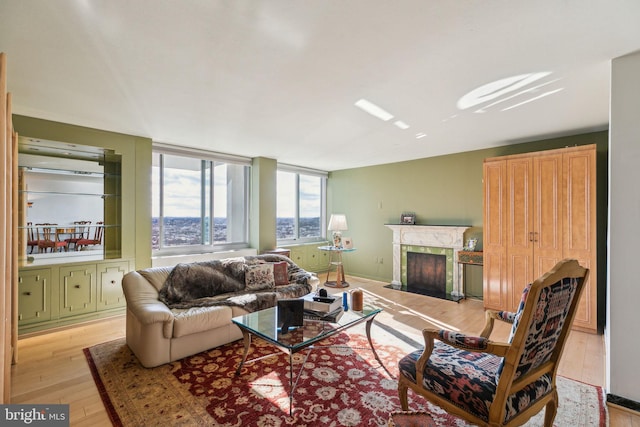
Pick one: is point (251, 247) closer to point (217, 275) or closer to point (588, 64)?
point (217, 275)

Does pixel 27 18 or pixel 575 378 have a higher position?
pixel 27 18

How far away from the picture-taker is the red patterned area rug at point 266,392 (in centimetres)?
194

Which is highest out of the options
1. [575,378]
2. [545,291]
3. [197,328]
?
[545,291]

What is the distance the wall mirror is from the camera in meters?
3.42

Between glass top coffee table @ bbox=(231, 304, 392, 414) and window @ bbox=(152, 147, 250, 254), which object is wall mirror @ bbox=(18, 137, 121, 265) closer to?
window @ bbox=(152, 147, 250, 254)

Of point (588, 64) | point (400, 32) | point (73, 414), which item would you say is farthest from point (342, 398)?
point (588, 64)

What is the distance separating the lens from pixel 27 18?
172 cm

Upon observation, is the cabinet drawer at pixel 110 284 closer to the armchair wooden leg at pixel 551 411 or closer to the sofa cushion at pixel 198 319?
the sofa cushion at pixel 198 319

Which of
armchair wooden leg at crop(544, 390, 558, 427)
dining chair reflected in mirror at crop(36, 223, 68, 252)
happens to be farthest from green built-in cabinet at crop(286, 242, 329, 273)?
armchair wooden leg at crop(544, 390, 558, 427)

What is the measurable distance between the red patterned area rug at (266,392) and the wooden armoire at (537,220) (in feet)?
5.82

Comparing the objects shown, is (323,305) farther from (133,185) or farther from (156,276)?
(133,185)

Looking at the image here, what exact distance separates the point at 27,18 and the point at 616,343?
445cm

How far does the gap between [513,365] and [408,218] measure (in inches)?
173

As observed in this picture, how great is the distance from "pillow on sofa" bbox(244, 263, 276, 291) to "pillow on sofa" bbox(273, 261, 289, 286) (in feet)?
0.31
